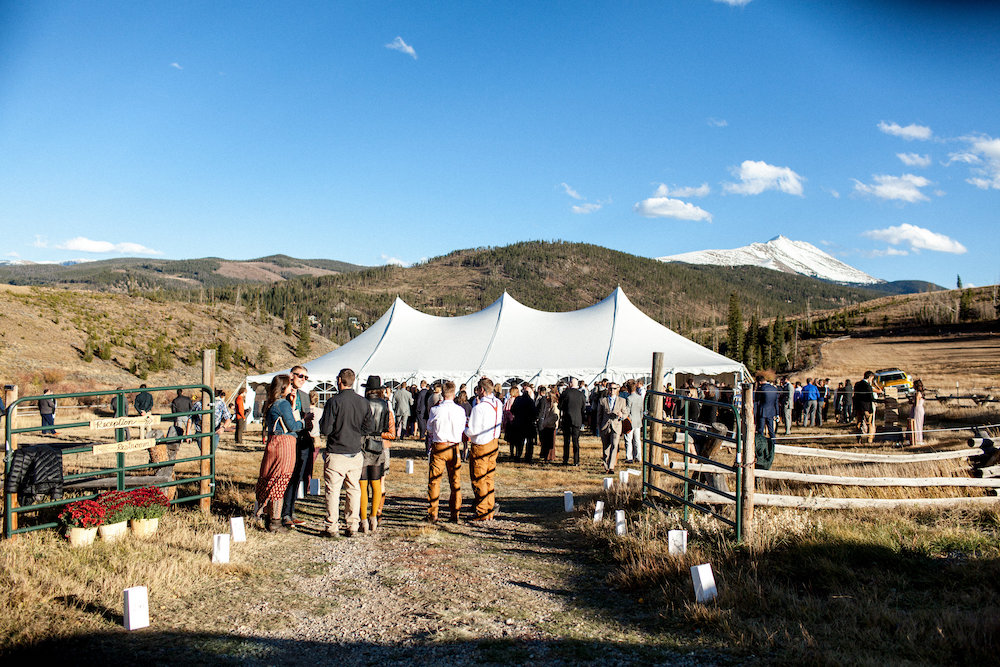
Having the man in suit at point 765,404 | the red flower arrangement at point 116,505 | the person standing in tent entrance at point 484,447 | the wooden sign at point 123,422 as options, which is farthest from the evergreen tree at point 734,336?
the red flower arrangement at point 116,505

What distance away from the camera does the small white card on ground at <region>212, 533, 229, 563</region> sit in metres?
5.88

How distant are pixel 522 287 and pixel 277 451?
143298mm

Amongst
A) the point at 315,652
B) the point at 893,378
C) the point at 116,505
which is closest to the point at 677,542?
the point at 315,652

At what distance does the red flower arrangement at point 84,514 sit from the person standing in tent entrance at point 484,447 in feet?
12.3

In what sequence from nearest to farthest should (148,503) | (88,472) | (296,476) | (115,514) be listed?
(115,514) < (148,503) < (88,472) < (296,476)

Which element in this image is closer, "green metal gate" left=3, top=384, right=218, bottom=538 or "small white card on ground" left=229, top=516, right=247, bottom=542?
"green metal gate" left=3, top=384, right=218, bottom=538

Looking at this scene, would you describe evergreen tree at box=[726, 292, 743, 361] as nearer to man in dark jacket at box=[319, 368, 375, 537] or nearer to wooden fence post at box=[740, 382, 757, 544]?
wooden fence post at box=[740, 382, 757, 544]

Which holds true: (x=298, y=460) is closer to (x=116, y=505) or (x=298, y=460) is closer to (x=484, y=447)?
(x=116, y=505)

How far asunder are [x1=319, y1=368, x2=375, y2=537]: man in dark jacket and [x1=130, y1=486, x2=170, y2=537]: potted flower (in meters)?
1.65

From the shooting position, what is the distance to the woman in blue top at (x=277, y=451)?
23.4 feet

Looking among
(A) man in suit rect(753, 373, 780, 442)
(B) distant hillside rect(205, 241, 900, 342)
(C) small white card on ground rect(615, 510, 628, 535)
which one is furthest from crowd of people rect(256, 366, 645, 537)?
(B) distant hillside rect(205, 241, 900, 342)

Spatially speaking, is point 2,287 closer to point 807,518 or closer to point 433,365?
point 433,365

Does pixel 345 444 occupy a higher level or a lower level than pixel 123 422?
lower

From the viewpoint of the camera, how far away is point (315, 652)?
4.23 metres
